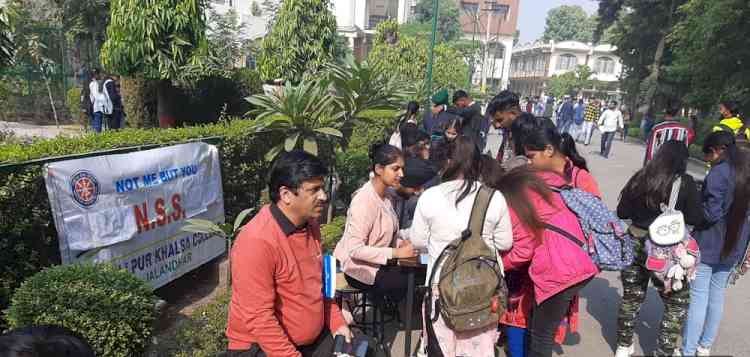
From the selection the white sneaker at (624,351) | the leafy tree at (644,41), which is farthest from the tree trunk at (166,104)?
the leafy tree at (644,41)

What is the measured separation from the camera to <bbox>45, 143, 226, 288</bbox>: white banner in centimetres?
328

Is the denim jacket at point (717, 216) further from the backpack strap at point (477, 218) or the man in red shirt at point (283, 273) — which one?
the man in red shirt at point (283, 273)

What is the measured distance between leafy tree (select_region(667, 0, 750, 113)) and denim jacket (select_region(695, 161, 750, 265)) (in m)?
13.8

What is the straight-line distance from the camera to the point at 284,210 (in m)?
2.19

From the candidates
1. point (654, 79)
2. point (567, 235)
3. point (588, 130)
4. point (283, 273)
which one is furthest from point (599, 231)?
point (654, 79)

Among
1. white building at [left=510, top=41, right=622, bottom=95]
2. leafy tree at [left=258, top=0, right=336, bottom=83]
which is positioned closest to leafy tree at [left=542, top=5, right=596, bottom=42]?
white building at [left=510, top=41, right=622, bottom=95]

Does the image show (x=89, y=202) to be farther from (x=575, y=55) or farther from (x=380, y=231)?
(x=575, y=55)

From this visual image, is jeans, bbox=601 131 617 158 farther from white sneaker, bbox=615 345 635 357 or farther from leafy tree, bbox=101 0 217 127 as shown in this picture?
white sneaker, bbox=615 345 635 357

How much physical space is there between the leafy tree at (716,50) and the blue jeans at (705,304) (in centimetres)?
1395

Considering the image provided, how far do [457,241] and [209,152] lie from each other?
296 centimetres

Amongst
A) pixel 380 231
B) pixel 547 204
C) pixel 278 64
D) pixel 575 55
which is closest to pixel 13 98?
pixel 278 64

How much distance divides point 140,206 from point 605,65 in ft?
289

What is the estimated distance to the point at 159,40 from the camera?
27.6ft

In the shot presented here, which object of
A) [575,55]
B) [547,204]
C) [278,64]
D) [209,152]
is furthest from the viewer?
[575,55]
